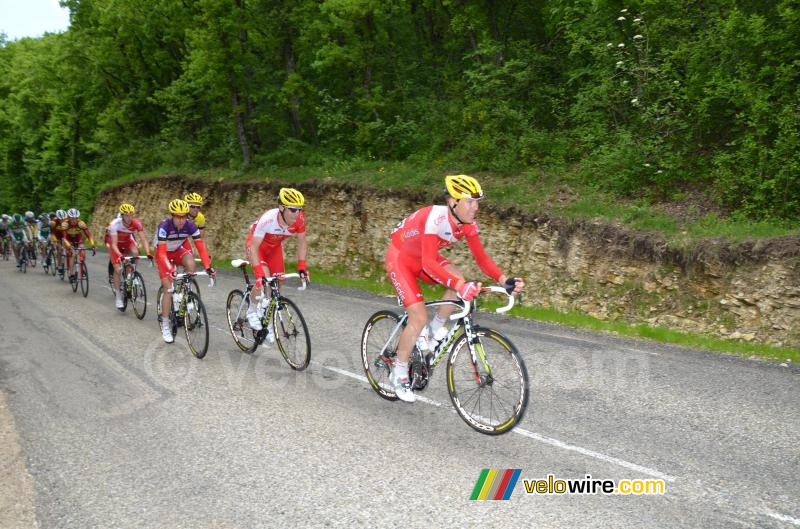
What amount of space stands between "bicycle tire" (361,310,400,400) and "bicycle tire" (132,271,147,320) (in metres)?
6.77

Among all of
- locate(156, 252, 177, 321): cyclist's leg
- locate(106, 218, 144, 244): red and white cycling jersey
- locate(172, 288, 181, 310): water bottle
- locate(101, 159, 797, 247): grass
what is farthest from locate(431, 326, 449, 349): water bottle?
locate(106, 218, 144, 244): red and white cycling jersey

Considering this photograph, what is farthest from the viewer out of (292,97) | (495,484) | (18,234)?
(292,97)

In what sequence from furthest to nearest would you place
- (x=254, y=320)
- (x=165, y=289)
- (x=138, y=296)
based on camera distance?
(x=138, y=296), (x=165, y=289), (x=254, y=320)

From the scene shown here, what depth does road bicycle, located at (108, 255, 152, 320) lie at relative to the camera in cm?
1191

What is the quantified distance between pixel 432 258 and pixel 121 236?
9751mm

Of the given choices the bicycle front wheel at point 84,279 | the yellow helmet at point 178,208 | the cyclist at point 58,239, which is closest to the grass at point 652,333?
the yellow helmet at point 178,208

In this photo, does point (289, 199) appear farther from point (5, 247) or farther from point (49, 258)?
point (5, 247)

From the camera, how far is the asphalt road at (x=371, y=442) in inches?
165

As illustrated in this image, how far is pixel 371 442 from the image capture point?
5.41 metres

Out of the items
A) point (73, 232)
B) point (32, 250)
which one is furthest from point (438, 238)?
point (32, 250)

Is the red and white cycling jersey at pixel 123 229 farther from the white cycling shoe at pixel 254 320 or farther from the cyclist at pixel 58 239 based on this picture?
the cyclist at pixel 58 239

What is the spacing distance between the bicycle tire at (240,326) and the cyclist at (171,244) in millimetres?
684

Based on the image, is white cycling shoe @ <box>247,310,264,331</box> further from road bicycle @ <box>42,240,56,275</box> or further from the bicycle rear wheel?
road bicycle @ <box>42,240,56,275</box>

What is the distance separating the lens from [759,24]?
38.4 feet
